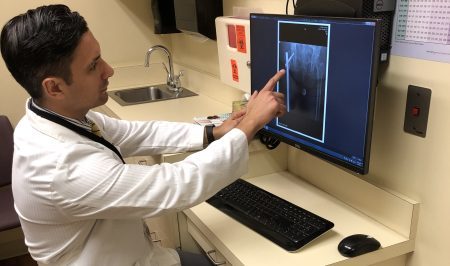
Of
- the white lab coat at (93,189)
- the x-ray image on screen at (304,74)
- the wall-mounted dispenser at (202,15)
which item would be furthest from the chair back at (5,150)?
the x-ray image on screen at (304,74)

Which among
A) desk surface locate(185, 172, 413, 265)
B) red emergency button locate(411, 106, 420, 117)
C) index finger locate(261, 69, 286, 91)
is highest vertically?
index finger locate(261, 69, 286, 91)

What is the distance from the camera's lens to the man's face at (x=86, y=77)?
106cm

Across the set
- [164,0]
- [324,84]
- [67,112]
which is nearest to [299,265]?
[324,84]

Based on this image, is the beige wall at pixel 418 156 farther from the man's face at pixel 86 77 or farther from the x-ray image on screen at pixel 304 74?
the man's face at pixel 86 77

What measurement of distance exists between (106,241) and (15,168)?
30 cm

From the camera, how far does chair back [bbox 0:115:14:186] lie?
2.46 meters

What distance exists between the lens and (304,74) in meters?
1.27

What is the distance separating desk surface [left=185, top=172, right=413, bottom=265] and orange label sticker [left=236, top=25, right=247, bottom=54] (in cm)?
66

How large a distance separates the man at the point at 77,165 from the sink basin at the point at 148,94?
1.54m

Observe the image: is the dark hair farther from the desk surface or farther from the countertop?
the countertop

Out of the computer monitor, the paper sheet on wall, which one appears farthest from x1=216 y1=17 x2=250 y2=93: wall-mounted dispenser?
the paper sheet on wall

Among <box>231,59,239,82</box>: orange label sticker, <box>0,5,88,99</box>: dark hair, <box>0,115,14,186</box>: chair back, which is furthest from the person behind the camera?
<box>0,115,14,186</box>: chair back

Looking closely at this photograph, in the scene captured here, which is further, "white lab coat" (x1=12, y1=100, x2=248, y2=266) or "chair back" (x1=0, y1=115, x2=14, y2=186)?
"chair back" (x1=0, y1=115, x2=14, y2=186)

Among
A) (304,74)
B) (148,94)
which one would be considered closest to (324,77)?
(304,74)
